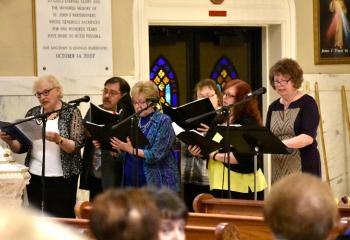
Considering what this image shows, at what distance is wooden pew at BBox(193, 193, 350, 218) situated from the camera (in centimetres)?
471

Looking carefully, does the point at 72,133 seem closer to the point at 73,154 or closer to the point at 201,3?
the point at 73,154

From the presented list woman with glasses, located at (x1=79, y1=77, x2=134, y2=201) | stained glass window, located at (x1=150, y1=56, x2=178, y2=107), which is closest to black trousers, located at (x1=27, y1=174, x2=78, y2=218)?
woman with glasses, located at (x1=79, y1=77, x2=134, y2=201)

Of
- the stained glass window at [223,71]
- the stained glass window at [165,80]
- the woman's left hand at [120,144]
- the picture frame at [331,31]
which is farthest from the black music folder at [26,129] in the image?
the picture frame at [331,31]

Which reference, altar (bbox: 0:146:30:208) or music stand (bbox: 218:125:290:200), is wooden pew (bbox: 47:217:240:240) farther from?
music stand (bbox: 218:125:290:200)

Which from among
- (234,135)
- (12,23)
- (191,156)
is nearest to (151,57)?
(12,23)

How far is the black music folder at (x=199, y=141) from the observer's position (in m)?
5.75

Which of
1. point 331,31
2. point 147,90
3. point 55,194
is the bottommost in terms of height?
point 55,194

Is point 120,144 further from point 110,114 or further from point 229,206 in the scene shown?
point 229,206

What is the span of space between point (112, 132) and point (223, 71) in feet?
11.3

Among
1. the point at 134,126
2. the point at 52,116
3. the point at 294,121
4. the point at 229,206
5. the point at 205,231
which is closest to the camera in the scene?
the point at 205,231

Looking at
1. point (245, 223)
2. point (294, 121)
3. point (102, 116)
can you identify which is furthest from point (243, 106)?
point (245, 223)

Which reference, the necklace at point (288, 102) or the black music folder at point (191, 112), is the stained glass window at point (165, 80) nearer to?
the black music folder at point (191, 112)

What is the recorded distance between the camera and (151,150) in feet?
19.5

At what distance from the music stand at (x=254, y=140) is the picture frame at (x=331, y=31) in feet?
11.5
